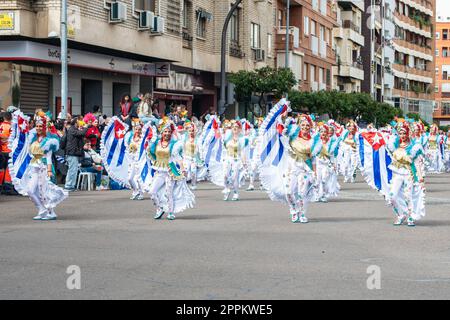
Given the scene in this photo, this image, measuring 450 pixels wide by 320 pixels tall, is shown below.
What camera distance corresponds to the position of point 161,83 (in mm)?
38500

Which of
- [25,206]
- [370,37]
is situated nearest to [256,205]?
[25,206]

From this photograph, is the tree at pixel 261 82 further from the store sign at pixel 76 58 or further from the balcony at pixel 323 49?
the balcony at pixel 323 49

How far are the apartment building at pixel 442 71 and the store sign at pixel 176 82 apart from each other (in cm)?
9725

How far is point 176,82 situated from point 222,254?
29.0 meters

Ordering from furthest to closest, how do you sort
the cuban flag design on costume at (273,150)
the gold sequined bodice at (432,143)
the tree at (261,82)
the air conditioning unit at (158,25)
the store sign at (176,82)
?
the tree at (261,82)
the gold sequined bodice at (432,143)
the store sign at (176,82)
the air conditioning unit at (158,25)
the cuban flag design on costume at (273,150)

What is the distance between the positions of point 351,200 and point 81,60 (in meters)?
12.6

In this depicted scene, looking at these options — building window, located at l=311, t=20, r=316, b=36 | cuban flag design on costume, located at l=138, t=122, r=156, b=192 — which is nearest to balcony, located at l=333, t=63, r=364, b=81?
building window, located at l=311, t=20, r=316, b=36

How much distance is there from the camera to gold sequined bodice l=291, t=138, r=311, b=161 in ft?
52.2

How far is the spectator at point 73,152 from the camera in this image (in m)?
23.7

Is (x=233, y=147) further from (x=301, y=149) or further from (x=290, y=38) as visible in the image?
(x=290, y=38)

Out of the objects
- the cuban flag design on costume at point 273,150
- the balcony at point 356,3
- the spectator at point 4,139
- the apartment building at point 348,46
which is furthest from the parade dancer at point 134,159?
the balcony at point 356,3

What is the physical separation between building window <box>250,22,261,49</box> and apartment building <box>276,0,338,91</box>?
4918 mm

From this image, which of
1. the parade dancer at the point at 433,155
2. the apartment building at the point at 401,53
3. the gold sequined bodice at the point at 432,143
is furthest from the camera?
the apartment building at the point at 401,53

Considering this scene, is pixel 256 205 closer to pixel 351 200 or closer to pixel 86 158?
pixel 351 200
